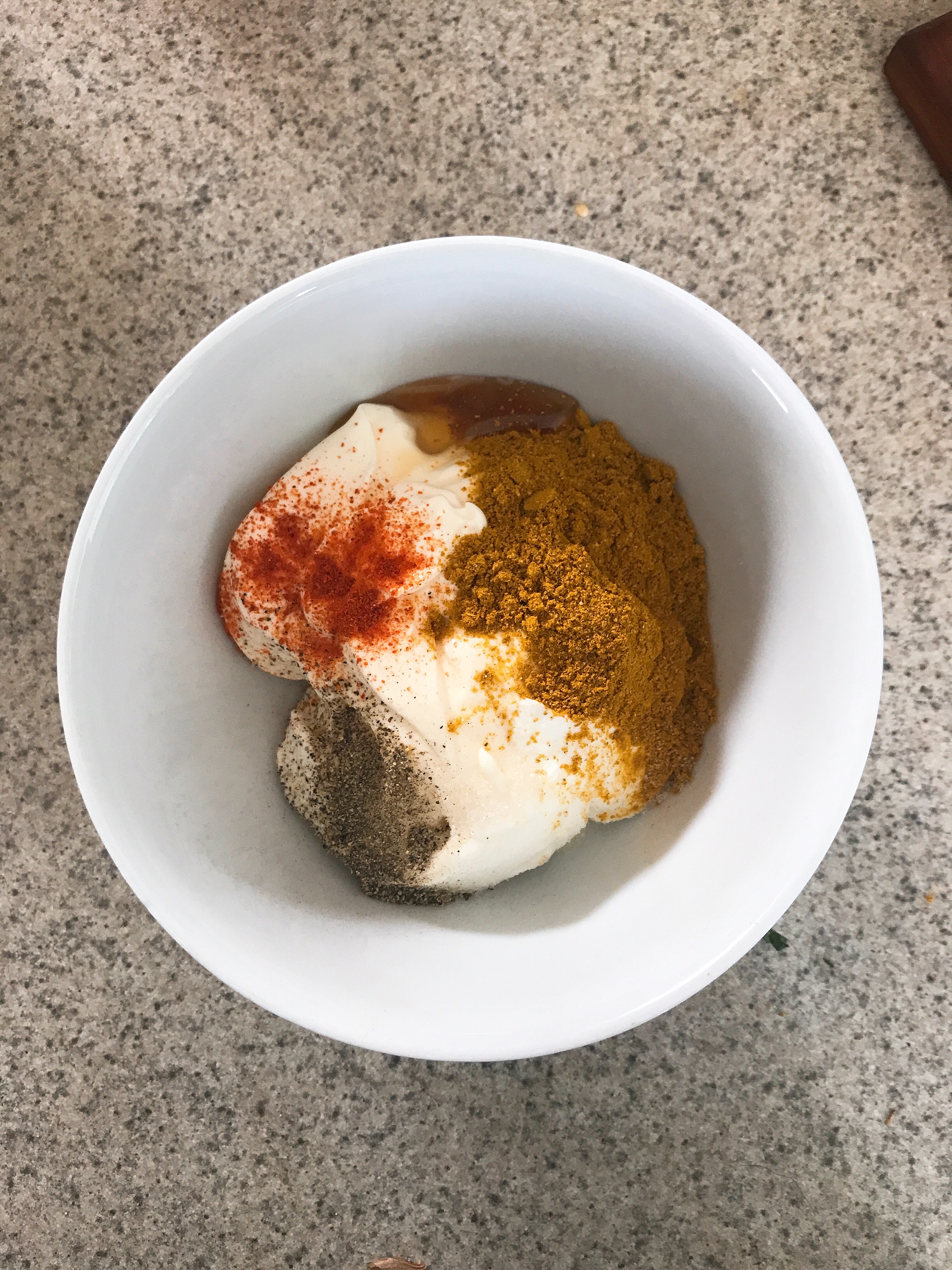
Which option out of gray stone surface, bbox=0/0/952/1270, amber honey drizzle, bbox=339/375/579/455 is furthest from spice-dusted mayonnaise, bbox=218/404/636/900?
gray stone surface, bbox=0/0/952/1270

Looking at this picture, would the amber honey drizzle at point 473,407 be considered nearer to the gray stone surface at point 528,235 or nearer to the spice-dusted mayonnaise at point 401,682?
the spice-dusted mayonnaise at point 401,682

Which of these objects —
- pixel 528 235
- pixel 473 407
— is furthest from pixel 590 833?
pixel 528 235

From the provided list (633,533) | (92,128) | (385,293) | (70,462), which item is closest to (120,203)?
(92,128)

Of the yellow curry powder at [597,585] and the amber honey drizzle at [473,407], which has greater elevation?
the amber honey drizzle at [473,407]

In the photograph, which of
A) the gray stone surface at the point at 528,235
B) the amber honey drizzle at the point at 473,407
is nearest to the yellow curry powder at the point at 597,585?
the amber honey drizzle at the point at 473,407

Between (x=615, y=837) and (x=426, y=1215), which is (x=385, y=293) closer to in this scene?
(x=615, y=837)

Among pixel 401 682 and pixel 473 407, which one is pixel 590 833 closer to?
pixel 401 682
